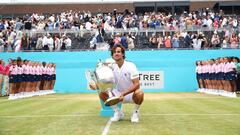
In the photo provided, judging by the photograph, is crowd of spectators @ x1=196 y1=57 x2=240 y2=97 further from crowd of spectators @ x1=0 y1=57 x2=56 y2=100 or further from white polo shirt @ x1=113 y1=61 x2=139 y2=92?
white polo shirt @ x1=113 y1=61 x2=139 y2=92

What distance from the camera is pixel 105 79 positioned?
1060cm

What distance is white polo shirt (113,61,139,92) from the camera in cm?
1129

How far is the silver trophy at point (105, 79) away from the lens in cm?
1048

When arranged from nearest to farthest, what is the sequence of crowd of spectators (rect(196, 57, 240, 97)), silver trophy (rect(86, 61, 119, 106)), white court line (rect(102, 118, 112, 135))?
white court line (rect(102, 118, 112, 135)) → silver trophy (rect(86, 61, 119, 106)) → crowd of spectators (rect(196, 57, 240, 97))

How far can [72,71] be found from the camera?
111 ft

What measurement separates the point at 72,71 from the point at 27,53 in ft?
10.8

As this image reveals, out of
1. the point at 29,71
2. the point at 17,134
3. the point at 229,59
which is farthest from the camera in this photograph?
the point at 29,71

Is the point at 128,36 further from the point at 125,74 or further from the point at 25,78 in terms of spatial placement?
the point at 125,74

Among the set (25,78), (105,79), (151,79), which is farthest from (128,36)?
(105,79)

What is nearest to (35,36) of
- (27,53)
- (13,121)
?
(27,53)

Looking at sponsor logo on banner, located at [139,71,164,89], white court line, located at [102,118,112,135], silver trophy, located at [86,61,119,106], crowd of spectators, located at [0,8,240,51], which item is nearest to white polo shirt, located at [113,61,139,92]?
silver trophy, located at [86,61,119,106]

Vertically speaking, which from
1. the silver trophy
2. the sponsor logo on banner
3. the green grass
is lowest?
the sponsor logo on banner

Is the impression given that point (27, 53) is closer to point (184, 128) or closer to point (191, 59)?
point (191, 59)

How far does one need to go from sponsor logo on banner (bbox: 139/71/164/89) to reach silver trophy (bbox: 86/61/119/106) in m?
21.5
